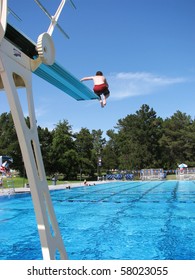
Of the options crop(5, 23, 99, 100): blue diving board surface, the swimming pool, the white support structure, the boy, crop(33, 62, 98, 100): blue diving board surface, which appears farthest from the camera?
the swimming pool

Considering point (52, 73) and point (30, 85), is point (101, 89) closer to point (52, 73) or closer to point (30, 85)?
point (52, 73)

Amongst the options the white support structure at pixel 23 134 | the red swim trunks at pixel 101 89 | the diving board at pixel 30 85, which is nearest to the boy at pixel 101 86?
the red swim trunks at pixel 101 89

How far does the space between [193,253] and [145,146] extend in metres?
48.7

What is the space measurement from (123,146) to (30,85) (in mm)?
57197

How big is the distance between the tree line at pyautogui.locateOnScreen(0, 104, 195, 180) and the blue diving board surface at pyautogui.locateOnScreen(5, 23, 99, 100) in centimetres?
4117

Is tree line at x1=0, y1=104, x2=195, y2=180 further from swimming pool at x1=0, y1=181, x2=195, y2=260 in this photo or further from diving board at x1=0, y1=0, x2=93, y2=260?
diving board at x1=0, y1=0, x2=93, y2=260

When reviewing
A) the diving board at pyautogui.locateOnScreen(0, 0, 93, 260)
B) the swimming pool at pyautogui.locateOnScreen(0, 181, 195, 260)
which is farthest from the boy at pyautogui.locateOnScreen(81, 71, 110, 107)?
the swimming pool at pyautogui.locateOnScreen(0, 181, 195, 260)

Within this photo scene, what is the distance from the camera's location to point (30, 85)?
3.11 metres

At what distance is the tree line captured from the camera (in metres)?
46.7

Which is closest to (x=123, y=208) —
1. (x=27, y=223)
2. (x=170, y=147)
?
(x=27, y=223)

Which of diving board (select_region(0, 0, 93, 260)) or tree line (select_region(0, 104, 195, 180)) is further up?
tree line (select_region(0, 104, 195, 180))

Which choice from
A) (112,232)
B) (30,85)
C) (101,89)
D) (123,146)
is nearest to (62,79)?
(30,85)

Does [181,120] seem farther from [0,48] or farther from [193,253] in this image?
[0,48]

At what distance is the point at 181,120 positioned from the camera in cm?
6019
